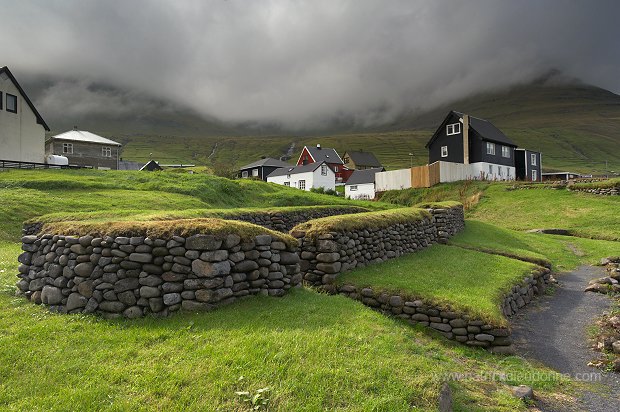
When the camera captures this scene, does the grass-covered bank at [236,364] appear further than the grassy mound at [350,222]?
No

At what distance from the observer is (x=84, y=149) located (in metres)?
62.6

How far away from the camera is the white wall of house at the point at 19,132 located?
45656 millimetres

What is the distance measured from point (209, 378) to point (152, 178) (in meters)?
36.6

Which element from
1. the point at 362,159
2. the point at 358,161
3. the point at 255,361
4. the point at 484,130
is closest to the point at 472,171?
the point at 484,130

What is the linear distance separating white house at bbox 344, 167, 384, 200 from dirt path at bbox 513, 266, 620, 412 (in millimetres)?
42677

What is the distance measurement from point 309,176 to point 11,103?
159ft

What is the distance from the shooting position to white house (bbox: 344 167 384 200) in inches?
2384

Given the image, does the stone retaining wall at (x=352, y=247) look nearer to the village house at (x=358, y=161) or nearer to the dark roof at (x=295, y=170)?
the dark roof at (x=295, y=170)

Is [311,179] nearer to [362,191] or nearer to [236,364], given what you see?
[362,191]

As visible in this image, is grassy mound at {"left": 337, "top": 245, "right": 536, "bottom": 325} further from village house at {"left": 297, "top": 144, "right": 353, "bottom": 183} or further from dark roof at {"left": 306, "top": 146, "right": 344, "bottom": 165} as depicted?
village house at {"left": 297, "top": 144, "right": 353, "bottom": 183}

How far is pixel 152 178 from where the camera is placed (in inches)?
1538

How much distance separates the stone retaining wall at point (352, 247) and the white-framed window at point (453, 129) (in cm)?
4448

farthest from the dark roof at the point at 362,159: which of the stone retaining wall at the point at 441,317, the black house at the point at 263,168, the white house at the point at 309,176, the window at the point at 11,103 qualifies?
the stone retaining wall at the point at 441,317

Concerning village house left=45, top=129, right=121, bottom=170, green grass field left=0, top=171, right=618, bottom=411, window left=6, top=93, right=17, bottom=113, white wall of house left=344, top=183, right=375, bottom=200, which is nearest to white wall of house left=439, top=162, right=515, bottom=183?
white wall of house left=344, top=183, right=375, bottom=200
